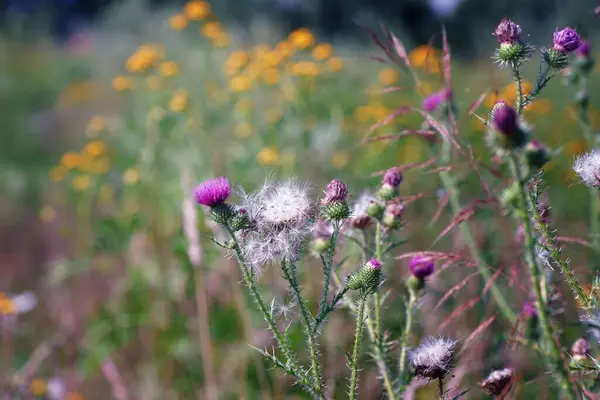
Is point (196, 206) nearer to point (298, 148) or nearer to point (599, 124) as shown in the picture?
point (298, 148)

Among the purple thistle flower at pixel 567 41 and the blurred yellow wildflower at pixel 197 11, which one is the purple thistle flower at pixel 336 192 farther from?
the blurred yellow wildflower at pixel 197 11

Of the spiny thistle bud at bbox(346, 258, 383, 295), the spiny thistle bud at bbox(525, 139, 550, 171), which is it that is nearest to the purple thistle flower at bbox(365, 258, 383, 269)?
the spiny thistle bud at bbox(346, 258, 383, 295)

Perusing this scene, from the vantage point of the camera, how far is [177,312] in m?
1.95

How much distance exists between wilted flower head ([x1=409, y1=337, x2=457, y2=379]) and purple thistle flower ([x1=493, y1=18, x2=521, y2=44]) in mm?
379

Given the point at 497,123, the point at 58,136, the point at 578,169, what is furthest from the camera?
the point at 58,136

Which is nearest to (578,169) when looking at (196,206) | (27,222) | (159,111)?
(196,206)

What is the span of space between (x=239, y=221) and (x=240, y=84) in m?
1.78

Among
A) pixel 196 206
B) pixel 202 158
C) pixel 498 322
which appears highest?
pixel 202 158

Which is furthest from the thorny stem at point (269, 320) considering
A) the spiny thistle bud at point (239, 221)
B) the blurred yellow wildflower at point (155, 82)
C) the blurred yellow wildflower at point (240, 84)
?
the blurred yellow wildflower at point (155, 82)

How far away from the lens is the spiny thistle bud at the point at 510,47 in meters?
0.80

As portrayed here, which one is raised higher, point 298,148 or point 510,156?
point 298,148

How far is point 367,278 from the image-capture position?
0.75 meters

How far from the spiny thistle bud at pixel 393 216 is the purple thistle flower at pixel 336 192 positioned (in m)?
0.12

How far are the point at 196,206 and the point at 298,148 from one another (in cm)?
94
